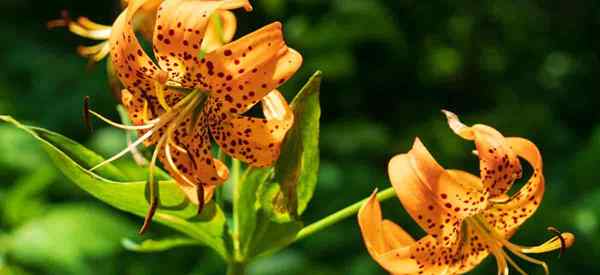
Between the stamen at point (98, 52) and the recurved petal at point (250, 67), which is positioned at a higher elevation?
the recurved petal at point (250, 67)

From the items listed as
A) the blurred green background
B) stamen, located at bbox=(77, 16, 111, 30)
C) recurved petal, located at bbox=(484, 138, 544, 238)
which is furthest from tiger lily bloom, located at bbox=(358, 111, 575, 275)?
the blurred green background

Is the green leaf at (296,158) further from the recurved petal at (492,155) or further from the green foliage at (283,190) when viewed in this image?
the recurved petal at (492,155)

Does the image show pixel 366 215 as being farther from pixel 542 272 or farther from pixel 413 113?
pixel 413 113

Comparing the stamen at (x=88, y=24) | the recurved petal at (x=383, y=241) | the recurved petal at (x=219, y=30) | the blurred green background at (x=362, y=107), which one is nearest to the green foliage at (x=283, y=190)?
the recurved petal at (x=383, y=241)

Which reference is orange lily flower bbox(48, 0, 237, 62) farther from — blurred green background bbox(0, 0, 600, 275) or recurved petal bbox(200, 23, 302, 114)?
blurred green background bbox(0, 0, 600, 275)

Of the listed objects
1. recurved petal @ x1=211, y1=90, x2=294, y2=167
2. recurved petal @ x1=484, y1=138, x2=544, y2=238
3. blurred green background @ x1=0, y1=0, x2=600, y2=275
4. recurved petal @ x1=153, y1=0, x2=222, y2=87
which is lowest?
blurred green background @ x1=0, y1=0, x2=600, y2=275

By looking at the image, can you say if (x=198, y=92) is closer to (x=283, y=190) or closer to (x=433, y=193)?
(x=283, y=190)
